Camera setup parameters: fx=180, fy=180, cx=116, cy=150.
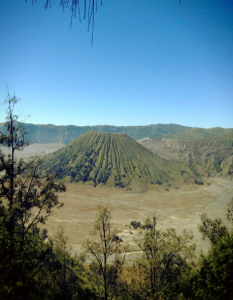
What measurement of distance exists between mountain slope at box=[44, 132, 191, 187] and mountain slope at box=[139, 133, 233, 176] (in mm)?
28658

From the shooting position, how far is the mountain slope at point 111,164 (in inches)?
4158

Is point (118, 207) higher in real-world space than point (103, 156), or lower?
lower

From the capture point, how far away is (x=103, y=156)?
123m

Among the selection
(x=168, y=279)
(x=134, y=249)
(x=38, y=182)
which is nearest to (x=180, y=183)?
(x=134, y=249)

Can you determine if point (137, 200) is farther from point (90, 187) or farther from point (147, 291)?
point (147, 291)

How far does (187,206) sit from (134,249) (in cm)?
3996

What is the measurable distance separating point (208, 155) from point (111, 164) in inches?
3861

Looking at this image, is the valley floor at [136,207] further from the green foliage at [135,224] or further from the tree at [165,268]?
the tree at [165,268]

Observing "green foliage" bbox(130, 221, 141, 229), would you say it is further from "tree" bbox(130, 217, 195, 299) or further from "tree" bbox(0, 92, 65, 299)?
"tree" bbox(0, 92, 65, 299)

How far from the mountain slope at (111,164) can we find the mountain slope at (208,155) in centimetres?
2866

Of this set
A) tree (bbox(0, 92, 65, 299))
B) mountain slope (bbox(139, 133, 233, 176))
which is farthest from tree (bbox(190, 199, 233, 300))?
mountain slope (bbox(139, 133, 233, 176))

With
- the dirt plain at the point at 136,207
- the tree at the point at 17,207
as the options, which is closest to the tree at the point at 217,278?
the tree at the point at 17,207

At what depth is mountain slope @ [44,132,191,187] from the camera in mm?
105619

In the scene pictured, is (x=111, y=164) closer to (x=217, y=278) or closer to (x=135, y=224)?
(x=135, y=224)
